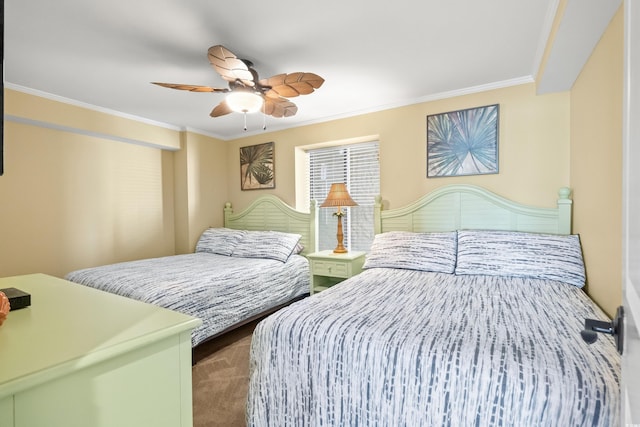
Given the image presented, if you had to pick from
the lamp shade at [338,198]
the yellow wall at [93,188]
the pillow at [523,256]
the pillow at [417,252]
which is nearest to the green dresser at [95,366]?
the pillow at [417,252]

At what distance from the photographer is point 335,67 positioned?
91.4 inches

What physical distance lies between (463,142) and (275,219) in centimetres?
228

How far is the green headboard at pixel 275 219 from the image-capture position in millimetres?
3590

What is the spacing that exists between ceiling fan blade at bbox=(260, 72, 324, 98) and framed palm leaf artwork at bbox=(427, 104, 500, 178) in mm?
1434

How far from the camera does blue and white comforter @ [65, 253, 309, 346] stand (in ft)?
7.09

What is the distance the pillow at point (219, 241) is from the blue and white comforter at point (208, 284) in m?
0.28

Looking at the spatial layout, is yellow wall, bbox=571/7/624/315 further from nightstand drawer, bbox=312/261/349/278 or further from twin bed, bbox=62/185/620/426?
nightstand drawer, bbox=312/261/349/278

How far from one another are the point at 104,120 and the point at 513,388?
391 centimetres

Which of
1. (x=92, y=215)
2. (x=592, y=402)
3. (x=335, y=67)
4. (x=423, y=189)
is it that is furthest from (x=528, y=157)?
(x=92, y=215)

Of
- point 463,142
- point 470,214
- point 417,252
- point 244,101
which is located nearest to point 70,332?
point 244,101

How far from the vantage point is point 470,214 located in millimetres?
2717

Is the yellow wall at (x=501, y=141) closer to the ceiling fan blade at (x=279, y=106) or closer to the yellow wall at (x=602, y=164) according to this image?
the yellow wall at (x=602, y=164)

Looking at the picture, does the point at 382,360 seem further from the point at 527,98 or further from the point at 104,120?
the point at 104,120

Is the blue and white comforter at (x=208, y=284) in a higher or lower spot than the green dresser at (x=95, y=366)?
lower
